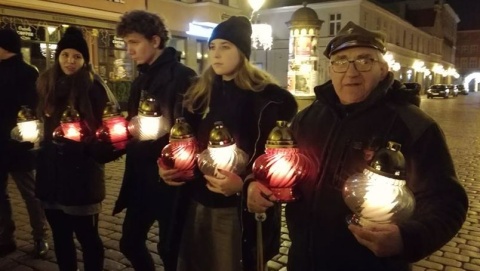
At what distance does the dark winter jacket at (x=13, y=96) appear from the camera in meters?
4.40

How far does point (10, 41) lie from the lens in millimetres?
4504

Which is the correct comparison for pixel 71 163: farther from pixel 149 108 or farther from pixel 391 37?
pixel 391 37

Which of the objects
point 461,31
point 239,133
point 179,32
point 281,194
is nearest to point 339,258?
point 281,194

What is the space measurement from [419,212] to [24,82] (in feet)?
13.2

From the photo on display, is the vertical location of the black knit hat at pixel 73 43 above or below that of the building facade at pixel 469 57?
below

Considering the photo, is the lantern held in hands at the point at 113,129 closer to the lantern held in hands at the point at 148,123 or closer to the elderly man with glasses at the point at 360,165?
the lantern held in hands at the point at 148,123

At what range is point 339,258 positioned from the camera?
205 centimetres

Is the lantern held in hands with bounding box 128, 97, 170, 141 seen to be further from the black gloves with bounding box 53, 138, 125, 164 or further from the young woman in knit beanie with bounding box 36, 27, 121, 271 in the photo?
the young woman in knit beanie with bounding box 36, 27, 121, 271

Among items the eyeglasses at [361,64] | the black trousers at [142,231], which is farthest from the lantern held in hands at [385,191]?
the black trousers at [142,231]

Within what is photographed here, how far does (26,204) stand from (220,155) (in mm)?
3318

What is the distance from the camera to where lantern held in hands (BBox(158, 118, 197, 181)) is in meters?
2.55

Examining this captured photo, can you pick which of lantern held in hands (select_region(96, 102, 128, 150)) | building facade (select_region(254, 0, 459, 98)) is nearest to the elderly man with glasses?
lantern held in hands (select_region(96, 102, 128, 150))

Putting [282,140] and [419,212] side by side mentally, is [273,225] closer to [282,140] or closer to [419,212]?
[282,140]

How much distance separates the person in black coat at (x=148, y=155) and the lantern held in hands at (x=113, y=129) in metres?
0.08
